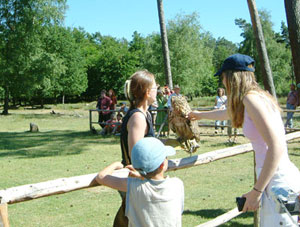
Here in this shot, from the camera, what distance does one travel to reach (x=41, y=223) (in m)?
5.28

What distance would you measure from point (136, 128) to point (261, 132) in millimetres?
859

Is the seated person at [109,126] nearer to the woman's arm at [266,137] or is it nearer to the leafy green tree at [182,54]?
the woman's arm at [266,137]

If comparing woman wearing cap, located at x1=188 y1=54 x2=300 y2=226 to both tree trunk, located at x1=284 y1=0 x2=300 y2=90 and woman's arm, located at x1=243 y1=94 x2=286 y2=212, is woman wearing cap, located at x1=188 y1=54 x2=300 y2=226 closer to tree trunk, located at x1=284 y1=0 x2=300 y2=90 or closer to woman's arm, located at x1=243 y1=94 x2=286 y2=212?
woman's arm, located at x1=243 y1=94 x2=286 y2=212

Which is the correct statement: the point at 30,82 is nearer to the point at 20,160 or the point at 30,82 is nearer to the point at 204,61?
the point at 20,160

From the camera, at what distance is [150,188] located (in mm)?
2250

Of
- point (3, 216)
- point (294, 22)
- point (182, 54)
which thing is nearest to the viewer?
point (3, 216)

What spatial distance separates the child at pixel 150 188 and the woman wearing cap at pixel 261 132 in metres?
0.46

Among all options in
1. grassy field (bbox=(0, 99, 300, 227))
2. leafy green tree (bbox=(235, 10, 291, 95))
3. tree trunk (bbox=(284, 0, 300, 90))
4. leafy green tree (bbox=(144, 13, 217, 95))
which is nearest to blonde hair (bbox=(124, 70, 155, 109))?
grassy field (bbox=(0, 99, 300, 227))

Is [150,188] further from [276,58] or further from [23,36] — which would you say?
[276,58]

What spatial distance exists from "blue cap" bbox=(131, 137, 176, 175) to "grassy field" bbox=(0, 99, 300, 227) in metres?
3.30

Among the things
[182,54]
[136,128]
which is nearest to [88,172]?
[136,128]

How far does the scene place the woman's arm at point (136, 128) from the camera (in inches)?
99.0

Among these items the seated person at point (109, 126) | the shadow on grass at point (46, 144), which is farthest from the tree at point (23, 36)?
the seated person at point (109, 126)

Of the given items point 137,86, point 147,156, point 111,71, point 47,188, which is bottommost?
point 47,188
